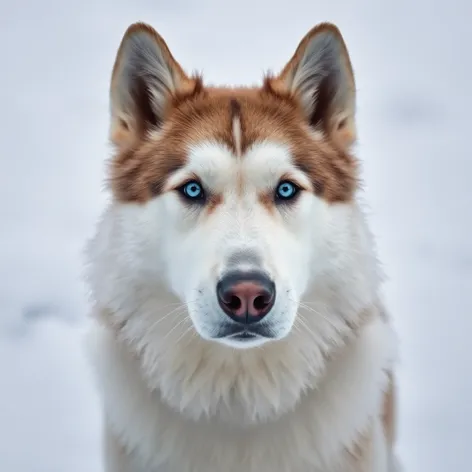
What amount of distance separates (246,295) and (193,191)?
2.13ft

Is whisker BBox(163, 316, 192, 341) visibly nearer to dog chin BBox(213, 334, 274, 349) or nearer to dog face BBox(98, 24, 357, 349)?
dog face BBox(98, 24, 357, 349)

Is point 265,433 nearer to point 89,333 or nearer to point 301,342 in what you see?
point 301,342

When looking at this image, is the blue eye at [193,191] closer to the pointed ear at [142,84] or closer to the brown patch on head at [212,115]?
the brown patch on head at [212,115]

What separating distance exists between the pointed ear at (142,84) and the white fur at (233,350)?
1.40ft

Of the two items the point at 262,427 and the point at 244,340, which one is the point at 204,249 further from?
the point at 262,427

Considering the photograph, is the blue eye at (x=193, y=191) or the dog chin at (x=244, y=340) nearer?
the dog chin at (x=244, y=340)

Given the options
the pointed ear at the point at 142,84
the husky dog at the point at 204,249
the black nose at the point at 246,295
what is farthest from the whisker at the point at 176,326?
the pointed ear at the point at 142,84

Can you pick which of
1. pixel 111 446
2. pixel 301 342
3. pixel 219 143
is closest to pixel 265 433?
pixel 301 342

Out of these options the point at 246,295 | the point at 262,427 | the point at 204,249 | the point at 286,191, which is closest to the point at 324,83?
the point at 286,191

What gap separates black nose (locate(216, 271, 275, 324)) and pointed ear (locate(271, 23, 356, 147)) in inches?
43.8

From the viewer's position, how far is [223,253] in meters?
3.19

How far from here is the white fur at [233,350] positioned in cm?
348

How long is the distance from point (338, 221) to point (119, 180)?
1044 millimetres

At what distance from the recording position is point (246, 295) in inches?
→ 120
